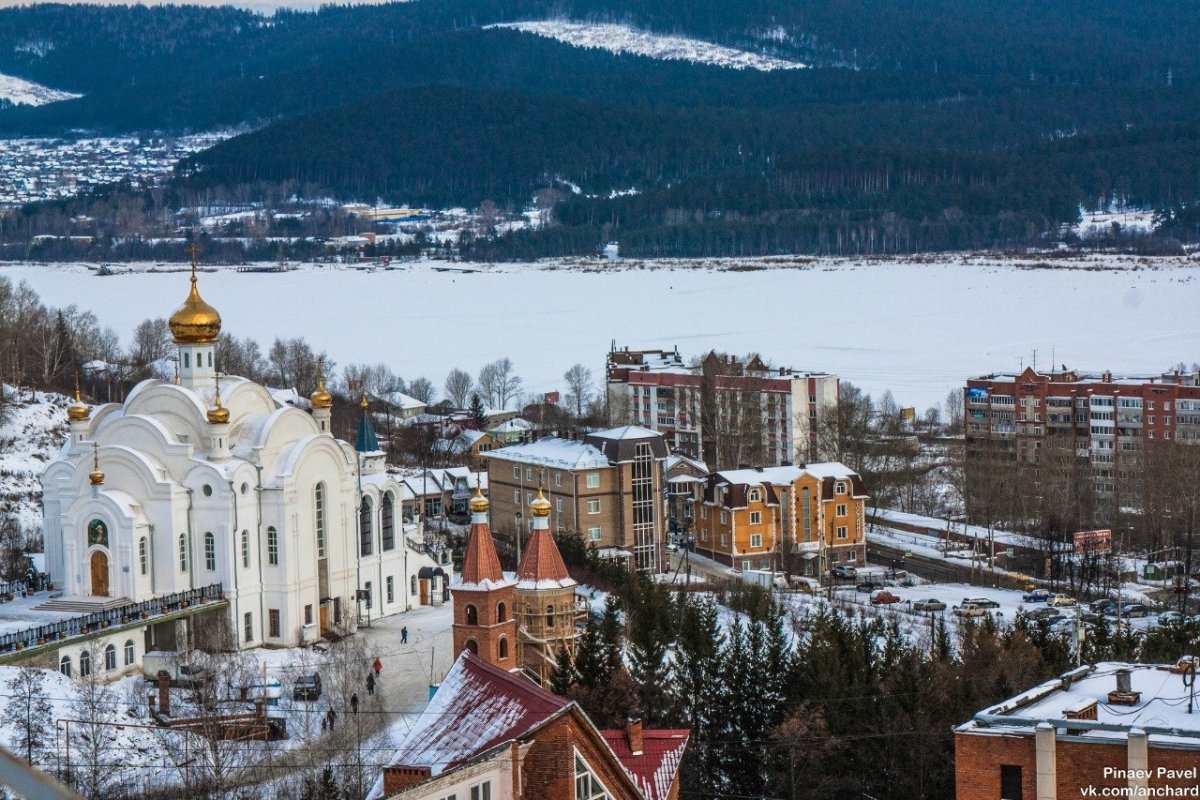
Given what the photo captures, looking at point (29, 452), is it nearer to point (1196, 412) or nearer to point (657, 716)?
point (657, 716)

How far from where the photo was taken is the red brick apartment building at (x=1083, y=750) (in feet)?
40.2

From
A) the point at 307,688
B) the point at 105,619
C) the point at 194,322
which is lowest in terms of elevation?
the point at 307,688

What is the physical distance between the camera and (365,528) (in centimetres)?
2680

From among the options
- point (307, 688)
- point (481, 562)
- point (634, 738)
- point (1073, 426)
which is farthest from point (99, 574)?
point (1073, 426)

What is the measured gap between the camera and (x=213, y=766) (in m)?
17.6

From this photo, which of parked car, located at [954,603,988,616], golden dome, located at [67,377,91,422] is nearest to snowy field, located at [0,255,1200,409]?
parked car, located at [954,603,988,616]

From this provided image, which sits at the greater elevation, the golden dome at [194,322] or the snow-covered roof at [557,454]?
the golden dome at [194,322]

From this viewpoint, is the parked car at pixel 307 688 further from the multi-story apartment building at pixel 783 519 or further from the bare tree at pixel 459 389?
the bare tree at pixel 459 389

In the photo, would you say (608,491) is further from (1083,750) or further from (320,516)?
(1083,750)

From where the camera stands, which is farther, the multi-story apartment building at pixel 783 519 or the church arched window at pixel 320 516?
the multi-story apartment building at pixel 783 519

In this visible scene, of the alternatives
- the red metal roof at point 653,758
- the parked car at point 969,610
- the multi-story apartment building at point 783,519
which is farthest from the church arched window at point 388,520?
the red metal roof at point 653,758

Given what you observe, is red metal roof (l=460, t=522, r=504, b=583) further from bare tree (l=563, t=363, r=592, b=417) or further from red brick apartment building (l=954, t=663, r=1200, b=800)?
bare tree (l=563, t=363, r=592, b=417)

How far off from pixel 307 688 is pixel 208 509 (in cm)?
387

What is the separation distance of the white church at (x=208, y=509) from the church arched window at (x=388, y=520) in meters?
0.63
